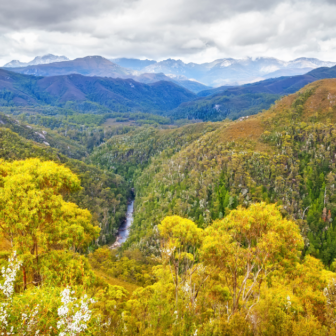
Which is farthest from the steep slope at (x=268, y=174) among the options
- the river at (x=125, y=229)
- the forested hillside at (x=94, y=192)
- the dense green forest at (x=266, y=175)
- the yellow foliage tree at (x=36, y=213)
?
→ the yellow foliage tree at (x=36, y=213)

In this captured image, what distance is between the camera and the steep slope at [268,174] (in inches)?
4028

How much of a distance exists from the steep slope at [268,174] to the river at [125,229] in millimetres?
15898

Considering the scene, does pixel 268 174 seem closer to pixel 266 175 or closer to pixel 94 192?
pixel 266 175

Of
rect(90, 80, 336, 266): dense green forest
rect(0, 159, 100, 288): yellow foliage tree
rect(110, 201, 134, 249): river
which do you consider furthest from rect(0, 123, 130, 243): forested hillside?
rect(0, 159, 100, 288): yellow foliage tree

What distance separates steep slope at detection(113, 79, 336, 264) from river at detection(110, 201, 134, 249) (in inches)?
626

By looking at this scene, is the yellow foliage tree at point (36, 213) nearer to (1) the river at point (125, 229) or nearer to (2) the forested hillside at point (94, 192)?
(2) the forested hillside at point (94, 192)

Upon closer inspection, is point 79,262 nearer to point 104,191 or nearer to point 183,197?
point 183,197

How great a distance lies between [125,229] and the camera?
156m

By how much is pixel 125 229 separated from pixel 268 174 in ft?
320

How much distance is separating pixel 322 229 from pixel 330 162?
117 ft

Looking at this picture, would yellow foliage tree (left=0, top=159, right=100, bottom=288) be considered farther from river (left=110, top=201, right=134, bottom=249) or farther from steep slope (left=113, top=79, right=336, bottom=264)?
river (left=110, top=201, right=134, bottom=249)

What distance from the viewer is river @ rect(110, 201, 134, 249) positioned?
139575 millimetres

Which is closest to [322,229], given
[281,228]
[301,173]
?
[301,173]

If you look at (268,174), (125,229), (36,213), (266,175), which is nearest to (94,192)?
(125,229)
